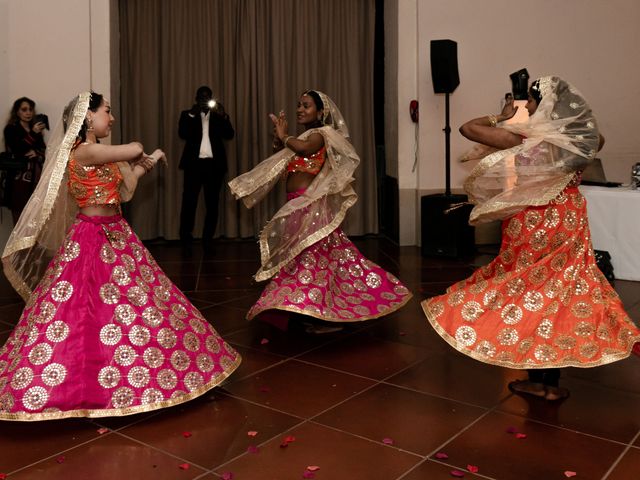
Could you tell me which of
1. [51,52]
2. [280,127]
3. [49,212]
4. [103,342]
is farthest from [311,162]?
[51,52]

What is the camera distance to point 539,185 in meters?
3.08

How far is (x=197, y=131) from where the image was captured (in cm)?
715

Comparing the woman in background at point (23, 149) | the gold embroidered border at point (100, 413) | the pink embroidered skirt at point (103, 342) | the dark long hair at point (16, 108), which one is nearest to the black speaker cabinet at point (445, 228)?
the woman in background at point (23, 149)

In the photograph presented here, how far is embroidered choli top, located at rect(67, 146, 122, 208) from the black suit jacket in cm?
402

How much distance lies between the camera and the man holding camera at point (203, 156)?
23.4 feet

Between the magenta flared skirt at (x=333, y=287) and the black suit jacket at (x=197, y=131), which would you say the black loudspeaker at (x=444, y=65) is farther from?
the magenta flared skirt at (x=333, y=287)

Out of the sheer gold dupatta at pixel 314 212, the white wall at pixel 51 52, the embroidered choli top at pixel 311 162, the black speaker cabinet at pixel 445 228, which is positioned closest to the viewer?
the sheer gold dupatta at pixel 314 212

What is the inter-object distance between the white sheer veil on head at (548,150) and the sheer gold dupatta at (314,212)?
1.19m

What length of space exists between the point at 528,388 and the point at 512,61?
4.86 metres

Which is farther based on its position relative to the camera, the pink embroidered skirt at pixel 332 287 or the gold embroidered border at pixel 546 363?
the pink embroidered skirt at pixel 332 287

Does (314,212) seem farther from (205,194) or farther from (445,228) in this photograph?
(205,194)

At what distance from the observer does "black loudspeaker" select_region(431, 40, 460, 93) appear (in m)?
6.77

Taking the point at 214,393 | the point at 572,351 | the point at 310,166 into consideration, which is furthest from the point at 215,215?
the point at 572,351

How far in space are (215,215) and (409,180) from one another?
1.93 m
